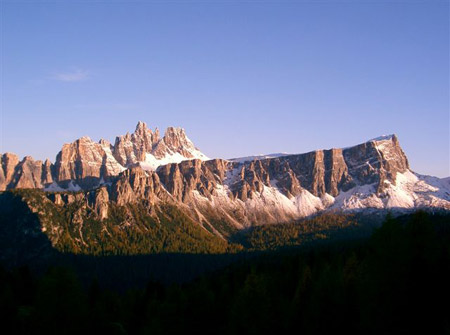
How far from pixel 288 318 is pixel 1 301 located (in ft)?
89.6

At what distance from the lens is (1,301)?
41.8 metres

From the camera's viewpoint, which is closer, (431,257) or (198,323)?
(431,257)

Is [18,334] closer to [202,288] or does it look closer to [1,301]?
[1,301]

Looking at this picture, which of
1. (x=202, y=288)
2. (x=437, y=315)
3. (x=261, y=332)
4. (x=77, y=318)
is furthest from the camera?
(x=202, y=288)

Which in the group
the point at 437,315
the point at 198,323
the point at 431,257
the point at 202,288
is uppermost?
the point at 431,257

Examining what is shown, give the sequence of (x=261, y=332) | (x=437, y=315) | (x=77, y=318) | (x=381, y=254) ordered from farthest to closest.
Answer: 1. (x=261, y=332)
2. (x=77, y=318)
3. (x=381, y=254)
4. (x=437, y=315)

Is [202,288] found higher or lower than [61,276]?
lower

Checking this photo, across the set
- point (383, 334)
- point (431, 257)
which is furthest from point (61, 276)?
point (431, 257)

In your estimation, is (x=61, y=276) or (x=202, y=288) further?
(x=202, y=288)

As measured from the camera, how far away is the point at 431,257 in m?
25.8

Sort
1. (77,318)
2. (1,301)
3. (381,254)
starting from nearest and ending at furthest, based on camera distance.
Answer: (381,254) → (77,318) → (1,301)

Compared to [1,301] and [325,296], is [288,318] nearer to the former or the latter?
[325,296]

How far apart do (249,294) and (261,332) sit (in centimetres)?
303

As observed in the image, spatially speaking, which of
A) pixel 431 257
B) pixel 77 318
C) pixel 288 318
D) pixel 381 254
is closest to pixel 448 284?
pixel 431 257
